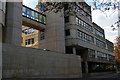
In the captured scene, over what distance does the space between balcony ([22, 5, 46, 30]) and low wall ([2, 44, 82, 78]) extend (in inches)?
359

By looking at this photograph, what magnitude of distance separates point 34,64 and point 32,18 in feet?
42.6

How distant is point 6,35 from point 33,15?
9.12 metres

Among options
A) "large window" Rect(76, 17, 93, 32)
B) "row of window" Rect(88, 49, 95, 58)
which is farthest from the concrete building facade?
"row of window" Rect(88, 49, 95, 58)

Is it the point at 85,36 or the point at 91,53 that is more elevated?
the point at 85,36

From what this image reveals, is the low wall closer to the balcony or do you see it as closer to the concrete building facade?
the concrete building facade

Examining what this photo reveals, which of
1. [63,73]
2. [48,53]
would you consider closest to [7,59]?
[48,53]

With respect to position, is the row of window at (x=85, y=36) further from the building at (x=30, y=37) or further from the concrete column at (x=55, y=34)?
the building at (x=30, y=37)

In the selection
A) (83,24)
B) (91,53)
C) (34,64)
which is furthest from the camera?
(91,53)

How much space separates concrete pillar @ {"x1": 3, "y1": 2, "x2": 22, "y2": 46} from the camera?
78.6 feet

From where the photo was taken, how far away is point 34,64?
67.6 feet

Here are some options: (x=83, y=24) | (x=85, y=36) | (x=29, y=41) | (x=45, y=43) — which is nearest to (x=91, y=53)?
(x=85, y=36)

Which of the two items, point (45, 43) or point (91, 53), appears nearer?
point (45, 43)

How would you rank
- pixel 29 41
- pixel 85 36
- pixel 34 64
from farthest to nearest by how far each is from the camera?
pixel 29 41, pixel 85 36, pixel 34 64

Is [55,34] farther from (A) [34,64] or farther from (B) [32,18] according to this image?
(A) [34,64]
